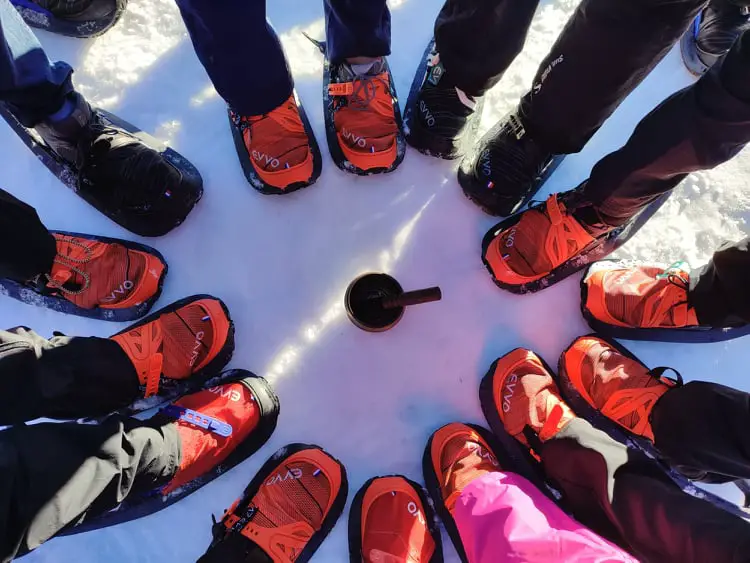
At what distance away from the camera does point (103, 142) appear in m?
1.30

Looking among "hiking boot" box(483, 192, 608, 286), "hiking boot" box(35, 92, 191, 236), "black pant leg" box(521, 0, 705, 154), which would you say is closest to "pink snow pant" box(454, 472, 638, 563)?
"hiking boot" box(483, 192, 608, 286)

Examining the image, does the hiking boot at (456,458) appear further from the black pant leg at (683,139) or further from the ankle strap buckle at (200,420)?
the black pant leg at (683,139)

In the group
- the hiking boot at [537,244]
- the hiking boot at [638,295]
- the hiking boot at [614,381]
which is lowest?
the hiking boot at [614,381]

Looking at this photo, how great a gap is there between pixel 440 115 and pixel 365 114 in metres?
0.20

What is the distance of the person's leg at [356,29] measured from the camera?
1104 millimetres

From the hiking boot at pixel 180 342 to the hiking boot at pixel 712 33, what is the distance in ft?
5.14

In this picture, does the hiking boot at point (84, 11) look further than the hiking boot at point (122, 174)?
Yes

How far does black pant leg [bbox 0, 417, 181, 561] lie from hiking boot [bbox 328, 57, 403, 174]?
0.87 m

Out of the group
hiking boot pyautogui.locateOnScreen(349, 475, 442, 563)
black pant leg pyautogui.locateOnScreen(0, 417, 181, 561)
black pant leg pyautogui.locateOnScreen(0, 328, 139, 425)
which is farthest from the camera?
hiking boot pyautogui.locateOnScreen(349, 475, 442, 563)

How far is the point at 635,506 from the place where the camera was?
0.99m

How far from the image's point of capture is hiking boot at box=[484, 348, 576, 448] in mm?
1257

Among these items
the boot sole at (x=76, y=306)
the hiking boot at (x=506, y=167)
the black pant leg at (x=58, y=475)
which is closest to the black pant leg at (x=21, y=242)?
the boot sole at (x=76, y=306)

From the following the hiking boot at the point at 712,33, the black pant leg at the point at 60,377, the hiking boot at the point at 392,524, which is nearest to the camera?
the black pant leg at the point at 60,377

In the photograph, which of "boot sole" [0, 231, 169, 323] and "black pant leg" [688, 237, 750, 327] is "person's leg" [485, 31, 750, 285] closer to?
"black pant leg" [688, 237, 750, 327]
